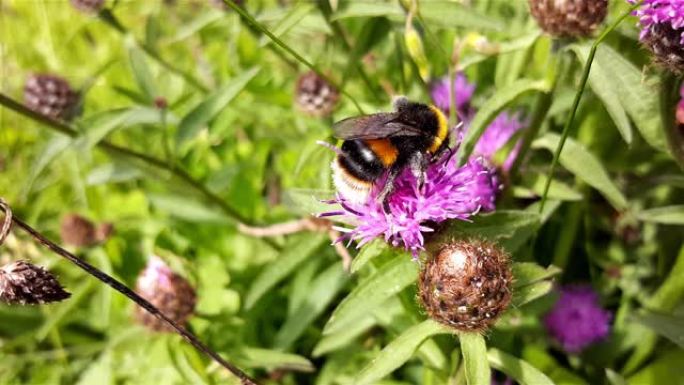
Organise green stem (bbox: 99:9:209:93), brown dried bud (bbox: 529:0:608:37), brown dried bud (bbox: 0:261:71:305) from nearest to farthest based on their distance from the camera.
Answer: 1. brown dried bud (bbox: 0:261:71:305)
2. brown dried bud (bbox: 529:0:608:37)
3. green stem (bbox: 99:9:209:93)

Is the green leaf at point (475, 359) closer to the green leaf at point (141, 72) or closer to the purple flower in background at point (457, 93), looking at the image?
the purple flower in background at point (457, 93)

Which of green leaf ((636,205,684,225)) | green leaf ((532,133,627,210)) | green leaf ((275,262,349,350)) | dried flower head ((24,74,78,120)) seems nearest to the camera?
green leaf ((532,133,627,210))

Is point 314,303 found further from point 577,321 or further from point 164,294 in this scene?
point 577,321

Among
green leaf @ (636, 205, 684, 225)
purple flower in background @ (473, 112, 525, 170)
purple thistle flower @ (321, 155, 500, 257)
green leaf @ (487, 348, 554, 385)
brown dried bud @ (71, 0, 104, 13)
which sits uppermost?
brown dried bud @ (71, 0, 104, 13)

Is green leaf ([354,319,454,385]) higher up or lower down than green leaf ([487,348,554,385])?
higher up

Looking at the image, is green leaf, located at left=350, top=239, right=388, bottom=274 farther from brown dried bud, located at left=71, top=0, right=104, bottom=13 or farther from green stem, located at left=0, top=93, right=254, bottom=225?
brown dried bud, located at left=71, top=0, right=104, bottom=13

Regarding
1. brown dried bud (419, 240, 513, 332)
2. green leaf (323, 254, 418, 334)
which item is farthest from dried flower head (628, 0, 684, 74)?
green leaf (323, 254, 418, 334)

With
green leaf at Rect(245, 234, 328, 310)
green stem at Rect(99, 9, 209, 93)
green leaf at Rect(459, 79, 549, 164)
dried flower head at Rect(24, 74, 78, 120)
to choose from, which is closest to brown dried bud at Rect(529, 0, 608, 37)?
green leaf at Rect(459, 79, 549, 164)

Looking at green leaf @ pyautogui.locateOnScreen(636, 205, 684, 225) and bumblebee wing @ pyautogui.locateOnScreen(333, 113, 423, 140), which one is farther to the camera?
green leaf @ pyautogui.locateOnScreen(636, 205, 684, 225)
